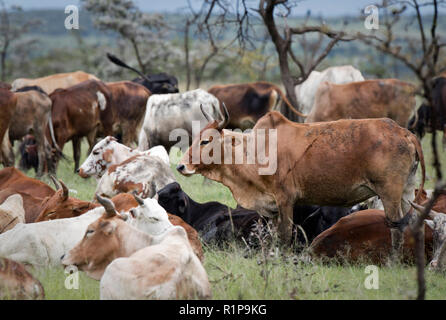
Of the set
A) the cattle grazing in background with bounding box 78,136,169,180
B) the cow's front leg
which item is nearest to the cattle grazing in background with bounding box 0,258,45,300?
the cow's front leg

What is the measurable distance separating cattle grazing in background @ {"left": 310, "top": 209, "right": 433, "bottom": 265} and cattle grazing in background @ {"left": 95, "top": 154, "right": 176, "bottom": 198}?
241 centimetres

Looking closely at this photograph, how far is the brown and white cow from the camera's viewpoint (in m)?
6.53

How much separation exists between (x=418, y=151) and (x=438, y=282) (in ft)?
4.42

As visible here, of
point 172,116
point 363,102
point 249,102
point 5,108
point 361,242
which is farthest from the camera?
point 249,102

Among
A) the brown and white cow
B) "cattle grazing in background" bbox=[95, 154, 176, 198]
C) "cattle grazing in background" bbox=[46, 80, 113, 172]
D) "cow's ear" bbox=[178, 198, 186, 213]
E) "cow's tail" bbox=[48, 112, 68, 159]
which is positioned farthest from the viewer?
"cattle grazing in background" bbox=[46, 80, 113, 172]

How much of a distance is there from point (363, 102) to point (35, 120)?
19.0ft

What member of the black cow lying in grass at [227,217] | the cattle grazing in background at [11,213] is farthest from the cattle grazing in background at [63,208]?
the black cow lying in grass at [227,217]

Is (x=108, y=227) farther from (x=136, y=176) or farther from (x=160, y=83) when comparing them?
(x=160, y=83)

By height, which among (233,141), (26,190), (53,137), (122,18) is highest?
(233,141)

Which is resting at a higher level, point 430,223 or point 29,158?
point 430,223

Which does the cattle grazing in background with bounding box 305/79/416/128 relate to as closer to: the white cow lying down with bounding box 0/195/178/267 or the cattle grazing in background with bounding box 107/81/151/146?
the cattle grazing in background with bounding box 107/81/151/146

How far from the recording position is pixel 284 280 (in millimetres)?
5422

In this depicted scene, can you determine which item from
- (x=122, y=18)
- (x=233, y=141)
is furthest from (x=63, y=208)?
(x=122, y=18)

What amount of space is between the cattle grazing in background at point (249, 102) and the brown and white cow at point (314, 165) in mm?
6526
